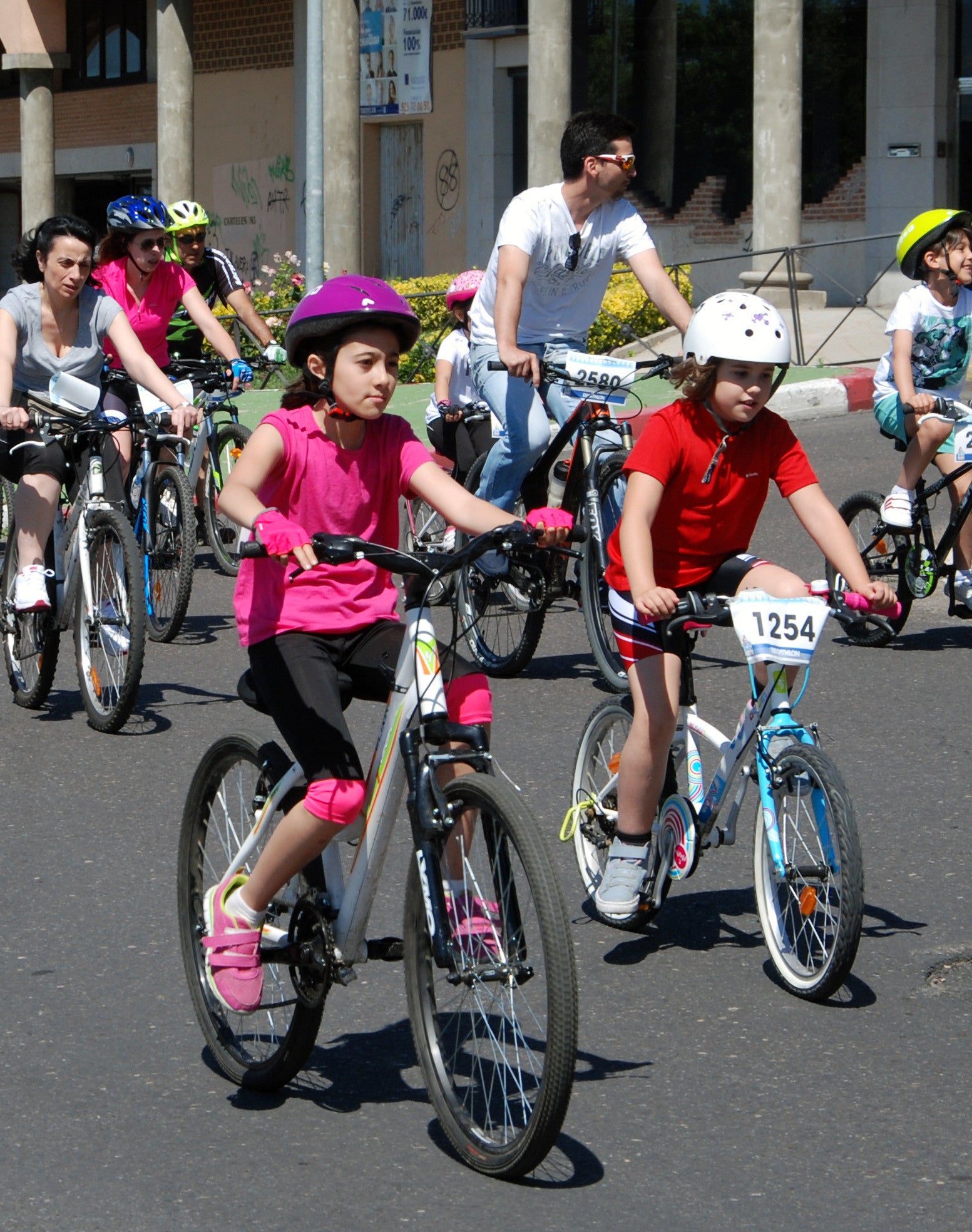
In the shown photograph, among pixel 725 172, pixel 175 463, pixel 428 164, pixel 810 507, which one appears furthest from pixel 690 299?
pixel 810 507

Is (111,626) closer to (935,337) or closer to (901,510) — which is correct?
(901,510)

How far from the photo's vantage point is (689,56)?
2733cm

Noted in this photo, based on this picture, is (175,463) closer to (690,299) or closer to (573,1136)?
(573,1136)

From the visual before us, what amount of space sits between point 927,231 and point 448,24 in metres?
22.0

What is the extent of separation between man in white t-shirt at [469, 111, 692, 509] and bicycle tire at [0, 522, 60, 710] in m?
1.82

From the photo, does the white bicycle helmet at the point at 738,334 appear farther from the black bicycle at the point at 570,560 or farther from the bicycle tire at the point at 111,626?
the bicycle tire at the point at 111,626

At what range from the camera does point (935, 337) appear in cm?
888

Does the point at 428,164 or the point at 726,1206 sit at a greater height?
the point at 428,164

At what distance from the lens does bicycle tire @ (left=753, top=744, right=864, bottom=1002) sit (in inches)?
176

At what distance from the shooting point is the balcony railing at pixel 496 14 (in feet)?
93.0

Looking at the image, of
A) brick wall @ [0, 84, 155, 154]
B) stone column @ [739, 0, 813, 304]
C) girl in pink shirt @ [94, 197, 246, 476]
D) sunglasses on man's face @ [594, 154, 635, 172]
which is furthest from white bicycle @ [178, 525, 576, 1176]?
brick wall @ [0, 84, 155, 154]

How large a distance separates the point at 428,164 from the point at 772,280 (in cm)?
1103

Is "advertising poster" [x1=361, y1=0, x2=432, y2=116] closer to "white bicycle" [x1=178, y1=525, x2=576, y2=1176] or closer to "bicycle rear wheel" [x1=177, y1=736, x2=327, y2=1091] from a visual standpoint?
"bicycle rear wheel" [x1=177, y1=736, x2=327, y2=1091]

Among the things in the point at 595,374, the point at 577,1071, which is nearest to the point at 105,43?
the point at 595,374
